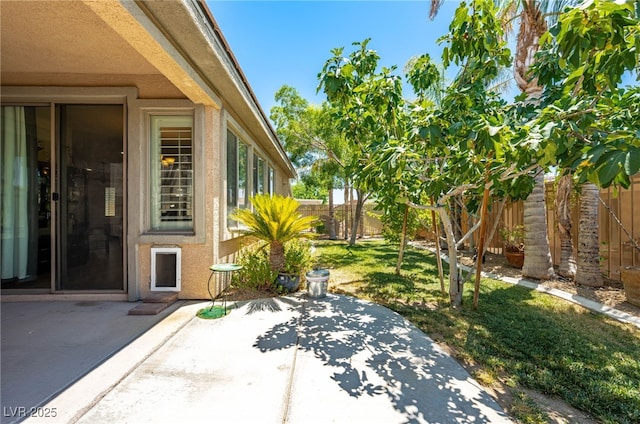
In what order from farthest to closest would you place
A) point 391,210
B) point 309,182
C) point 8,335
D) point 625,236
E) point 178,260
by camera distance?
point 309,182, point 391,210, point 625,236, point 178,260, point 8,335

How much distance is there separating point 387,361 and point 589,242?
19.1 ft

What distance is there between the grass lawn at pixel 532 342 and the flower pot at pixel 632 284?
38.5 inches

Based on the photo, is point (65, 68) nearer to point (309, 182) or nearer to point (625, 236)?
point (625, 236)

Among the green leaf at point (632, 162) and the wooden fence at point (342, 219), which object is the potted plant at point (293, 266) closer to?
the green leaf at point (632, 162)

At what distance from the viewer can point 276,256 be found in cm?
538

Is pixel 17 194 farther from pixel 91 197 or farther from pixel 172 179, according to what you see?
pixel 172 179

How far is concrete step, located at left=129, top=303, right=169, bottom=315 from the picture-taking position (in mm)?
4039

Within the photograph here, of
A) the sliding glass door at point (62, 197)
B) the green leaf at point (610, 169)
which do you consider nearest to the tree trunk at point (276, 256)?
the sliding glass door at point (62, 197)

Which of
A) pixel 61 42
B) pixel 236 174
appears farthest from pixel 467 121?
pixel 61 42

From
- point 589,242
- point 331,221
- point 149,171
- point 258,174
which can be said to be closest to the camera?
point 149,171

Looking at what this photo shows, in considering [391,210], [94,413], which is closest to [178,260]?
[94,413]

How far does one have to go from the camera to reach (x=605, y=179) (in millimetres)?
1825

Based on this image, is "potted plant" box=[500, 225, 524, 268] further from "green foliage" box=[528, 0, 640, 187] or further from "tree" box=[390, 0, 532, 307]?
"green foliage" box=[528, 0, 640, 187]

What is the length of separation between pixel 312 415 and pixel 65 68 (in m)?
5.76
